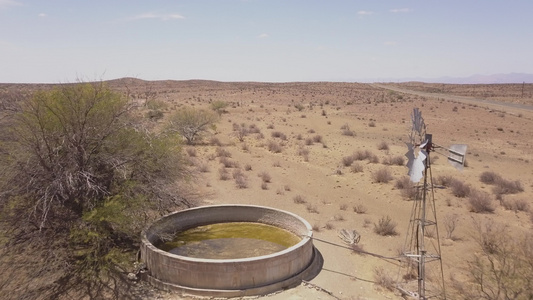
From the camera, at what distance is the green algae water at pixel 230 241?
11.1m

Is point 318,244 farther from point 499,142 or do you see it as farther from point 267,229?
point 499,142

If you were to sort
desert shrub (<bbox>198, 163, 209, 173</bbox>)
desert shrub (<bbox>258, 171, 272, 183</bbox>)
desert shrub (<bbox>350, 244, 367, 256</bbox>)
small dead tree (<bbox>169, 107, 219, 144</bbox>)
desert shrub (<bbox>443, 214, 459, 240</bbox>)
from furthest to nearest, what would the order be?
small dead tree (<bbox>169, 107, 219, 144</bbox>), desert shrub (<bbox>198, 163, 209, 173</bbox>), desert shrub (<bbox>258, 171, 272, 183</bbox>), desert shrub (<bbox>443, 214, 459, 240</bbox>), desert shrub (<bbox>350, 244, 367, 256</bbox>)

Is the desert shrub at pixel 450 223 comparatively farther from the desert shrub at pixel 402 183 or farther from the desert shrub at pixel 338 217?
the desert shrub at pixel 338 217

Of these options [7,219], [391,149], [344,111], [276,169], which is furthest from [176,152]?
[344,111]

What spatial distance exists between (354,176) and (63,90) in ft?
45.3

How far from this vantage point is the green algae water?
11.1 m

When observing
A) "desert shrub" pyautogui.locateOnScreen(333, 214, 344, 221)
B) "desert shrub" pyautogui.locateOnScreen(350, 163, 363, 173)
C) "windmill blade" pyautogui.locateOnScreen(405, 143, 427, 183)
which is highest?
"windmill blade" pyautogui.locateOnScreen(405, 143, 427, 183)

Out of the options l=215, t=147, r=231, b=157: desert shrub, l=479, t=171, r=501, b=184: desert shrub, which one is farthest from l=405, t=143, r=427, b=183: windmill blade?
l=215, t=147, r=231, b=157: desert shrub

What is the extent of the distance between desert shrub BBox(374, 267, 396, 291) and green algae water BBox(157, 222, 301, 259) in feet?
8.29

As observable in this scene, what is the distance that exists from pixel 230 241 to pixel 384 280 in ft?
14.8

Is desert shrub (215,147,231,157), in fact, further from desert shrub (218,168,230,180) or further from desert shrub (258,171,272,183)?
desert shrub (258,171,272,183)

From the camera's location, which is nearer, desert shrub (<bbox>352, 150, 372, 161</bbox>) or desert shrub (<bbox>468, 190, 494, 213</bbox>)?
desert shrub (<bbox>468, 190, 494, 213</bbox>)

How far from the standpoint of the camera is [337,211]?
15.4 m

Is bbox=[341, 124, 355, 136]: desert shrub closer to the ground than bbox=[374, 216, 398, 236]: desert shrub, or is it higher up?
higher up
